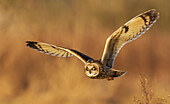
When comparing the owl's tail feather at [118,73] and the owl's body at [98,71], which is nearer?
the owl's body at [98,71]

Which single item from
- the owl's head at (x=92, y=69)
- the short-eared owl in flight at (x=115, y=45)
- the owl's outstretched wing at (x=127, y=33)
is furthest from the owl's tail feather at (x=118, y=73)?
the owl's head at (x=92, y=69)

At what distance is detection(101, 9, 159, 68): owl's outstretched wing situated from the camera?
10695 mm

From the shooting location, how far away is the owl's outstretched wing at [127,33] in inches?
421

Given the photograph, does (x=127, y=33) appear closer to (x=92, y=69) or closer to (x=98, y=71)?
(x=98, y=71)

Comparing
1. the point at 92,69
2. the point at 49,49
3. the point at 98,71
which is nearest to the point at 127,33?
the point at 98,71

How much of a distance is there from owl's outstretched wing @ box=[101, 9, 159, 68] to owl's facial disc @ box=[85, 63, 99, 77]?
19.7 inches

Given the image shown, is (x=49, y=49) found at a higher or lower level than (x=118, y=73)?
higher

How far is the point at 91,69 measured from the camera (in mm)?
11539

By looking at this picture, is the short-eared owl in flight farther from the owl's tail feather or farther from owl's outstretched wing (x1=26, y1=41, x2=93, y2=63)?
owl's outstretched wing (x1=26, y1=41, x2=93, y2=63)

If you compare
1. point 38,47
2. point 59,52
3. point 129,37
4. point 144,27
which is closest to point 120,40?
point 129,37

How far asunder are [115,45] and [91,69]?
1.55 m

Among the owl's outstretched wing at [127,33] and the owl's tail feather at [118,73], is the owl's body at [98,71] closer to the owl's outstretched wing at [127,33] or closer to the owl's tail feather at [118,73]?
the owl's tail feather at [118,73]

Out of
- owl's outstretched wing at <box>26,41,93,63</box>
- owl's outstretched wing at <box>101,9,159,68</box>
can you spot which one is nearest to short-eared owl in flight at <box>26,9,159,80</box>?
owl's outstretched wing at <box>101,9,159,68</box>

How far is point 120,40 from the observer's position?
1152 centimetres
